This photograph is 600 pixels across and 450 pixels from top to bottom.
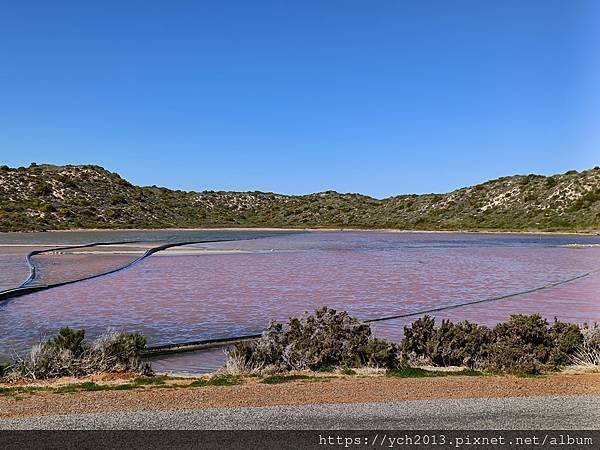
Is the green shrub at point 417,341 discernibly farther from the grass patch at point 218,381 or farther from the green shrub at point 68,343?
the green shrub at point 68,343

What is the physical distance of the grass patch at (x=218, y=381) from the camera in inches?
377

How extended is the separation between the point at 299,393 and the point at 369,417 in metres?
1.69

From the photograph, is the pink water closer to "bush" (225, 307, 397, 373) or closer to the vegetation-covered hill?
"bush" (225, 307, 397, 373)

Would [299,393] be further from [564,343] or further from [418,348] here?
[564,343]

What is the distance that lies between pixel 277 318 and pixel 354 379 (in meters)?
7.34

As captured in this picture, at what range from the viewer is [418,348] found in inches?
465

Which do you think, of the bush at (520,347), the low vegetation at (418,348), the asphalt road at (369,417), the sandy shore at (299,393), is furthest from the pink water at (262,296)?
the asphalt road at (369,417)

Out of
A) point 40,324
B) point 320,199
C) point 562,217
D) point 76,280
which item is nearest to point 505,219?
point 562,217

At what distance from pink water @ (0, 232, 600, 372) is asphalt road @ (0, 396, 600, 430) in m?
4.49

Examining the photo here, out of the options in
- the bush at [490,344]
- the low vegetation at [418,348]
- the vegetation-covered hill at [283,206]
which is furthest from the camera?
the vegetation-covered hill at [283,206]

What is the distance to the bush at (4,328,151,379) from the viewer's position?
10578 millimetres

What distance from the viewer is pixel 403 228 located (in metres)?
102

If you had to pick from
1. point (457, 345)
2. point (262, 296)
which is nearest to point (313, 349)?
point (457, 345)

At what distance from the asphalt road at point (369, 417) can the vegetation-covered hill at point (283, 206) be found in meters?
78.8
